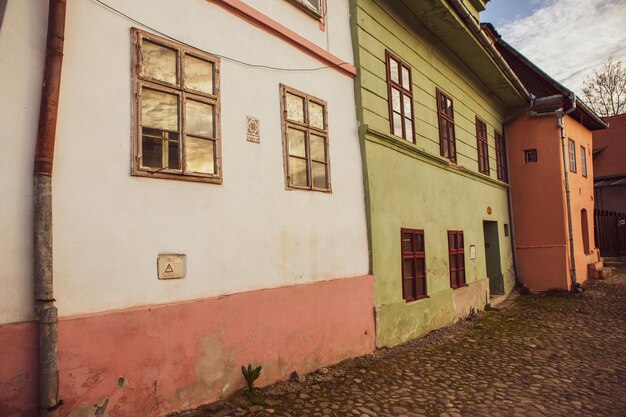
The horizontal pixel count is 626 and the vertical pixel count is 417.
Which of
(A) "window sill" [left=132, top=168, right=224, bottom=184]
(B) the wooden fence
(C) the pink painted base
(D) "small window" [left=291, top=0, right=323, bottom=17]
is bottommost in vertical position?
(C) the pink painted base

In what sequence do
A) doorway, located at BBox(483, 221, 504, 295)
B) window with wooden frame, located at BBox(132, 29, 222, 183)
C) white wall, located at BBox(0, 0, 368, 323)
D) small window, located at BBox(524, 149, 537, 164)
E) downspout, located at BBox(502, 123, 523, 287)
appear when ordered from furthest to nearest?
small window, located at BBox(524, 149, 537, 164), downspout, located at BBox(502, 123, 523, 287), doorway, located at BBox(483, 221, 504, 295), window with wooden frame, located at BBox(132, 29, 222, 183), white wall, located at BBox(0, 0, 368, 323)

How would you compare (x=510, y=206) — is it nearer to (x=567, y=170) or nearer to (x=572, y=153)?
(x=567, y=170)

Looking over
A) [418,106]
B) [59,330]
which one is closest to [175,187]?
[59,330]

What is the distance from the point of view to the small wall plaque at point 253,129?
5.04 meters

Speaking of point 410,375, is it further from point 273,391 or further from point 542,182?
point 542,182

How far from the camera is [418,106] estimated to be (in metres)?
8.70

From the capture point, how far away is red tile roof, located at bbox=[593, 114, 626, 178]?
990 inches

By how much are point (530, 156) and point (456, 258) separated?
20.9 ft

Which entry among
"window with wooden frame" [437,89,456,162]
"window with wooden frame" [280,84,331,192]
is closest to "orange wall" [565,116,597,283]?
"window with wooden frame" [437,89,456,162]

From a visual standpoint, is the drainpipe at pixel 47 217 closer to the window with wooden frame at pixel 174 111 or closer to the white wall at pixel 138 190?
the white wall at pixel 138 190

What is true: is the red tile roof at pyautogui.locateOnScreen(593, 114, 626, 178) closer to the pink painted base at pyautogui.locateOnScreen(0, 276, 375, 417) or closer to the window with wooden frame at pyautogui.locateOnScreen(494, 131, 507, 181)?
the window with wooden frame at pyautogui.locateOnScreen(494, 131, 507, 181)

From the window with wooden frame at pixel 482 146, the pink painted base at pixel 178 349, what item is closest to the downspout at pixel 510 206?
Answer: the window with wooden frame at pixel 482 146

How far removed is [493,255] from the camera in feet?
41.2

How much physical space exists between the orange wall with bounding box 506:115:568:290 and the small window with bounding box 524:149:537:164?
0.10 m
